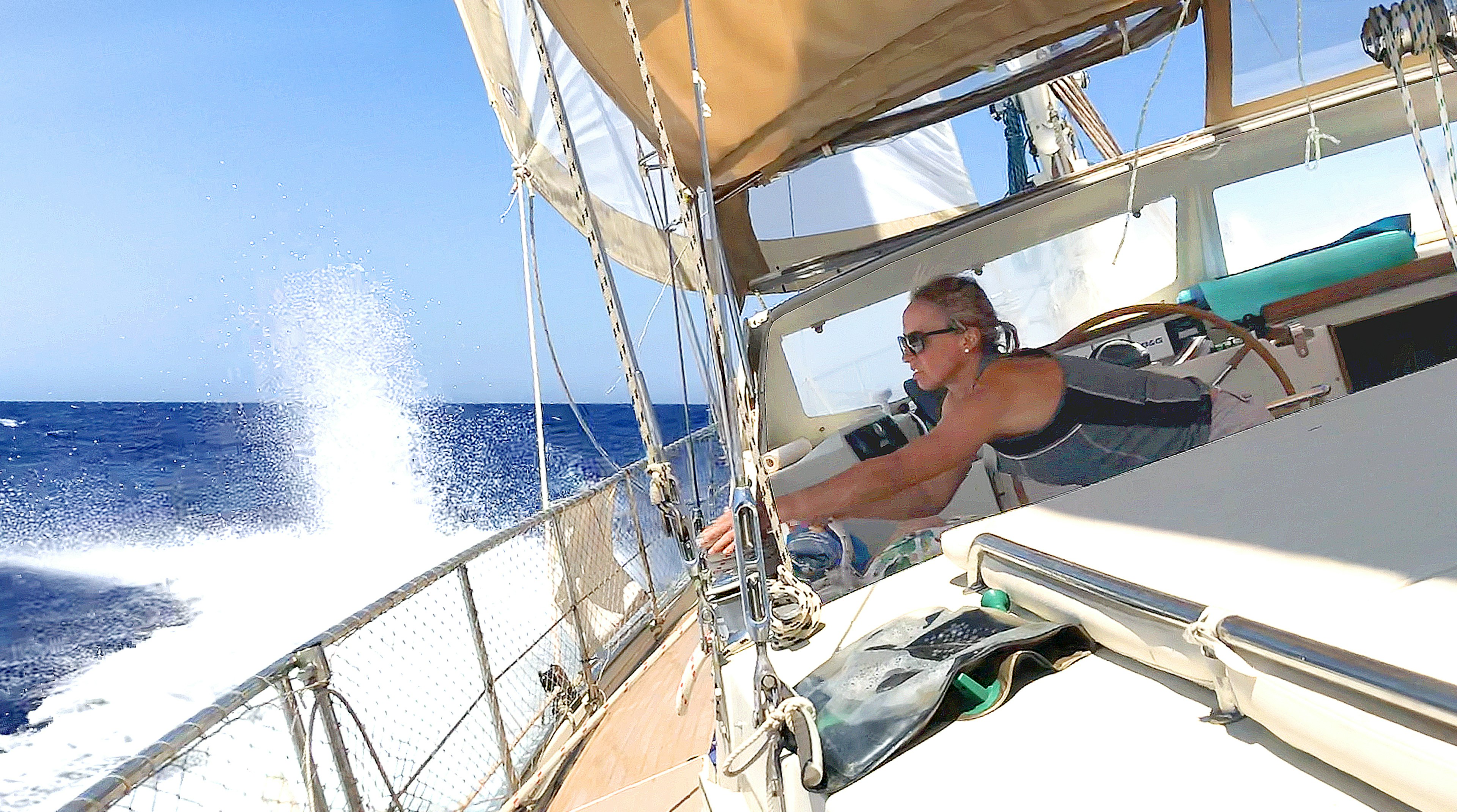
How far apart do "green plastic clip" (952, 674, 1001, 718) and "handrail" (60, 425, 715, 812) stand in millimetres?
1386

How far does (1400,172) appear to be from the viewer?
133 inches

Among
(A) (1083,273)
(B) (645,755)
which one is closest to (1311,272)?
(A) (1083,273)

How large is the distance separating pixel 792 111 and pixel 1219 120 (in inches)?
73.7

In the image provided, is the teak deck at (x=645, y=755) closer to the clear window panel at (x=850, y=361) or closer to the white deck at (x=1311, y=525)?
the clear window panel at (x=850, y=361)

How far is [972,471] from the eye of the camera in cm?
283

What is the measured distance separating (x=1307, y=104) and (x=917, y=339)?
172cm

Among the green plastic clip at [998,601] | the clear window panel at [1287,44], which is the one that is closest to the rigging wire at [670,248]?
the green plastic clip at [998,601]

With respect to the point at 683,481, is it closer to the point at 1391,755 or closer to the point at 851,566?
the point at 851,566

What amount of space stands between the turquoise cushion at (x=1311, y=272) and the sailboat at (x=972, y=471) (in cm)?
1

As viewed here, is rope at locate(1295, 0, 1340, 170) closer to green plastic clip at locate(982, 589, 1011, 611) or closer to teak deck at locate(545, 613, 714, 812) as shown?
green plastic clip at locate(982, 589, 1011, 611)

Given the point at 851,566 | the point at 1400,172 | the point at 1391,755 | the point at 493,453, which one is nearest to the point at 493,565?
the point at 851,566

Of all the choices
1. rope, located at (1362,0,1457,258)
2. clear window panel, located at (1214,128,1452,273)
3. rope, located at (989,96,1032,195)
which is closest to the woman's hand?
rope, located at (1362,0,1457,258)

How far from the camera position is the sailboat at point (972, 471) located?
1.07 meters

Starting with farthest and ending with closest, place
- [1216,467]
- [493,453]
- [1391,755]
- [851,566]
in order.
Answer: [493,453], [851,566], [1216,467], [1391,755]
